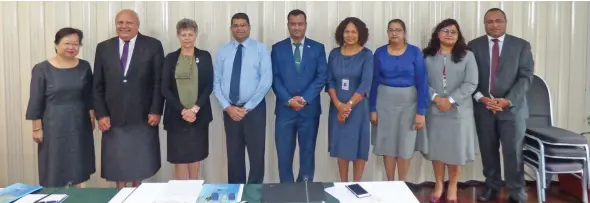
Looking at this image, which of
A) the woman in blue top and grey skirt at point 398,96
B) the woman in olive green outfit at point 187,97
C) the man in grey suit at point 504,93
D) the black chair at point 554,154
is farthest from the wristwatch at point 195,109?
the black chair at point 554,154

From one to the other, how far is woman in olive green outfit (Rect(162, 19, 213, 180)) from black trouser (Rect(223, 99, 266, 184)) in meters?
0.20

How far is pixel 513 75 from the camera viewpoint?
11.7 feet

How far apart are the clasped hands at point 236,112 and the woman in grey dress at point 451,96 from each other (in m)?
1.37

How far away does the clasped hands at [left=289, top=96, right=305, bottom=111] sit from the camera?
→ 3.49m

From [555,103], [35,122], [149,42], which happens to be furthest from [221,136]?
[555,103]

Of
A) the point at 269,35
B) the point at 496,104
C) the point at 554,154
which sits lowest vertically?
the point at 554,154

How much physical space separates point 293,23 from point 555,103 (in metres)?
2.53

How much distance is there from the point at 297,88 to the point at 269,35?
0.78m

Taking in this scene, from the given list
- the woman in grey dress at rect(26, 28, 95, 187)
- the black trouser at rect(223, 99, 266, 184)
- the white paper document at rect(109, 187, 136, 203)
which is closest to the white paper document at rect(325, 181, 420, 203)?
the white paper document at rect(109, 187, 136, 203)

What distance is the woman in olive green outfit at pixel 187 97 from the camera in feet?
11.3

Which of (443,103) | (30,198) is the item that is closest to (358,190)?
(30,198)

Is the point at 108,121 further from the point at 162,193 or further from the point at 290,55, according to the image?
the point at 162,193

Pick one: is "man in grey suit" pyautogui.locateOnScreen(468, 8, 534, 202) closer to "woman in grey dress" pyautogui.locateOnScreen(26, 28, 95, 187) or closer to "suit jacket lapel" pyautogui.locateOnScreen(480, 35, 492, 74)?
"suit jacket lapel" pyautogui.locateOnScreen(480, 35, 492, 74)

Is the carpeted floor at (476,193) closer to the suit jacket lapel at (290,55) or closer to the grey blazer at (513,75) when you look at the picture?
the grey blazer at (513,75)
